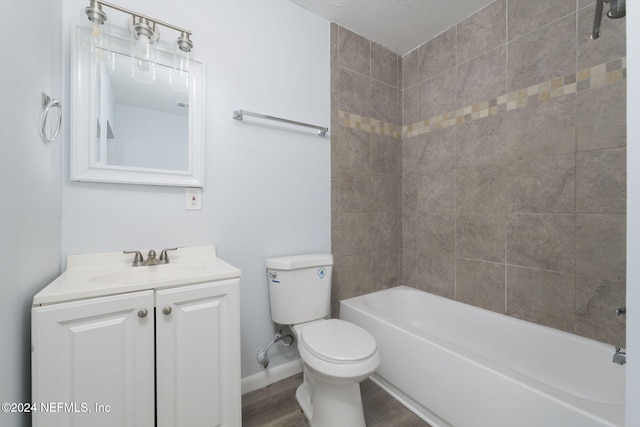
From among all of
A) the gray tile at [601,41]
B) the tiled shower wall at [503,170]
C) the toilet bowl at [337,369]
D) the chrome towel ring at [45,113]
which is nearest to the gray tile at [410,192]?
the tiled shower wall at [503,170]

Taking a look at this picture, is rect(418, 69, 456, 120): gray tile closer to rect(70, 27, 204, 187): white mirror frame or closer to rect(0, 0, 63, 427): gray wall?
rect(70, 27, 204, 187): white mirror frame

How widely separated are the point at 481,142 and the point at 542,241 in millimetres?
697

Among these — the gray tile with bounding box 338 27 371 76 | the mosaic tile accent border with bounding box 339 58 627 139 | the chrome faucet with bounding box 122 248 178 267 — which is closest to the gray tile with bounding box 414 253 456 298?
the mosaic tile accent border with bounding box 339 58 627 139

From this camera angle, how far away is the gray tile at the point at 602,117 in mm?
1184

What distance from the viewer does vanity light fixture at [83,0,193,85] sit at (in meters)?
1.12

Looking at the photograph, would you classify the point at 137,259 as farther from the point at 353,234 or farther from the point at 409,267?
the point at 409,267

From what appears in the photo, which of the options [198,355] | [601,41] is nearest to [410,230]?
[601,41]

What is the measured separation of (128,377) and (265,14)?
1.92 metres

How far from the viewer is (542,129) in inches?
56.8

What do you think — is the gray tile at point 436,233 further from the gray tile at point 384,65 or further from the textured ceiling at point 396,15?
the textured ceiling at point 396,15

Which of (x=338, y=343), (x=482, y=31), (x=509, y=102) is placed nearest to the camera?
(x=338, y=343)

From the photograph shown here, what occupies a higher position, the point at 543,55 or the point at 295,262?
the point at 543,55

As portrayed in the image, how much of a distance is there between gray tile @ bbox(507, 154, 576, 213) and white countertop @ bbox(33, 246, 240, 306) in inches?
63.8

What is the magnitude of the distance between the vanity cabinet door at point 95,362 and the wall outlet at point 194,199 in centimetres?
56
